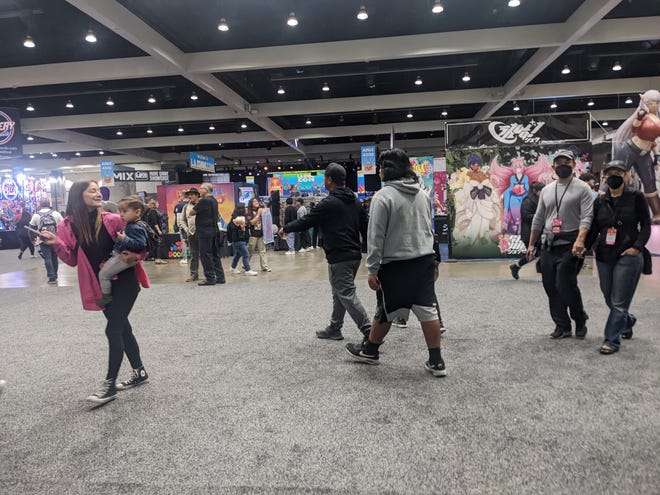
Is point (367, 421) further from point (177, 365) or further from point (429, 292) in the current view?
point (177, 365)

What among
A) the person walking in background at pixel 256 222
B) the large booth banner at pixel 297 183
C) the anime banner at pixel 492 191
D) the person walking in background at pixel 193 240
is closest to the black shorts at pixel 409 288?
the person walking in background at pixel 193 240

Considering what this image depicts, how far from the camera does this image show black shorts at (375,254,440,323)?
3.07 metres

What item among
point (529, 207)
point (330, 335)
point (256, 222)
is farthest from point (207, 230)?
point (529, 207)

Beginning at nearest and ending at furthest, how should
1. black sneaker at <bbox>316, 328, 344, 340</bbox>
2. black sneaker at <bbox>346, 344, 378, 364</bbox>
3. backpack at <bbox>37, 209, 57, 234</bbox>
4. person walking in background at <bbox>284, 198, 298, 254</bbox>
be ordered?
black sneaker at <bbox>346, 344, 378, 364</bbox> < black sneaker at <bbox>316, 328, 344, 340</bbox> < backpack at <bbox>37, 209, 57, 234</bbox> < person walking in background at <bbox>284, 198, 298, 254</bbox>

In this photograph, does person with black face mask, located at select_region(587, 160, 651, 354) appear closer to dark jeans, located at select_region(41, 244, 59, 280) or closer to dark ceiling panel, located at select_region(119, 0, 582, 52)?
dark ceiling panel, located at select_region(119, 0, 582, 52)

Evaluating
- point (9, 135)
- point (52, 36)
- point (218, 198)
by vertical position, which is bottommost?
point (218, 198)

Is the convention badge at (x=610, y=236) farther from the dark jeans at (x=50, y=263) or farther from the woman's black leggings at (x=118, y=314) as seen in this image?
the dark jeans at (x=50, y=263)

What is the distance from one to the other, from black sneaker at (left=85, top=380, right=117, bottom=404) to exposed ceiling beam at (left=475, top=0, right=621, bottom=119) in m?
9.19

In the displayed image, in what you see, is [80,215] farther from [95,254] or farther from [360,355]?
[360,355]

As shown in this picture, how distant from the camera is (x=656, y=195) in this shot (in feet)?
12.6

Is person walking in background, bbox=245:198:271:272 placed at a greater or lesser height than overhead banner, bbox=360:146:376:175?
lesser

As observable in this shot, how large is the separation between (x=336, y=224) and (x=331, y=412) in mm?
1684

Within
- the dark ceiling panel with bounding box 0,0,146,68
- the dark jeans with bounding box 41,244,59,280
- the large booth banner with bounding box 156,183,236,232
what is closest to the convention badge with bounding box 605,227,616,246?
the dark jeans with bounding box 41,244,59,280

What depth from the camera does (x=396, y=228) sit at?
308cm
